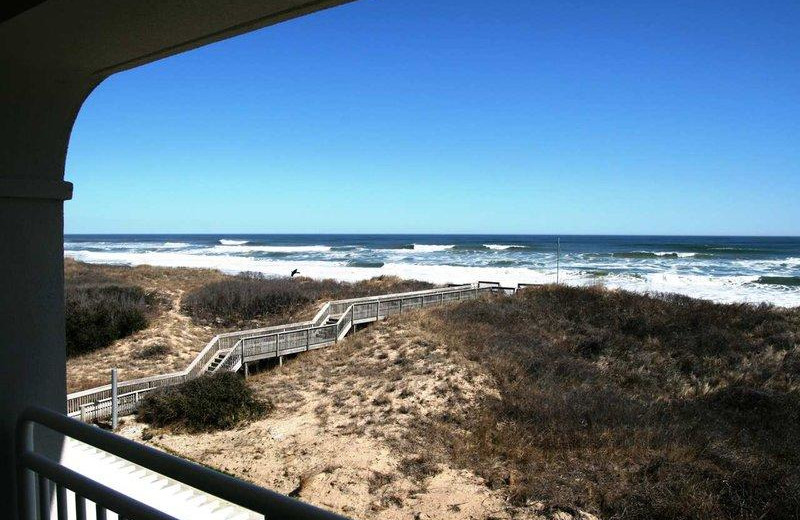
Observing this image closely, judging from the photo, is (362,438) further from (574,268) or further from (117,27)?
→ (574,268)

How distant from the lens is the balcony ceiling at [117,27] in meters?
1.67

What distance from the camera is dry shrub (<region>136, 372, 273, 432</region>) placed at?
41.0 ft

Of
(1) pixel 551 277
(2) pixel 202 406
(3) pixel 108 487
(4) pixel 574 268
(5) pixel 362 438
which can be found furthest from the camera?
(4) pixel 574 268

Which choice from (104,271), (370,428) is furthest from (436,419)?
(104,271)

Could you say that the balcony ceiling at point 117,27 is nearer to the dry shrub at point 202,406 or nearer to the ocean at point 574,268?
the dry shrub at point 202,406

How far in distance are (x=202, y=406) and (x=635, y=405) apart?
1002cm

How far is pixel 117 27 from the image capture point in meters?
1.89

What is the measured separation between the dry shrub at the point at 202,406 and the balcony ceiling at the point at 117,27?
1142cm

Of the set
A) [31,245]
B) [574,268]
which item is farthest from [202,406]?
[574,268]

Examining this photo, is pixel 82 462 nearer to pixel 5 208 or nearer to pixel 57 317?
pixel 57 317

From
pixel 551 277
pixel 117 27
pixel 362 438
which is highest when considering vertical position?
pixel 117 27

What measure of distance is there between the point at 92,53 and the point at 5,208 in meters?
0.82

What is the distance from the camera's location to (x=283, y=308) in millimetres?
24859

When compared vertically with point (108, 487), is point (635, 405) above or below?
below
